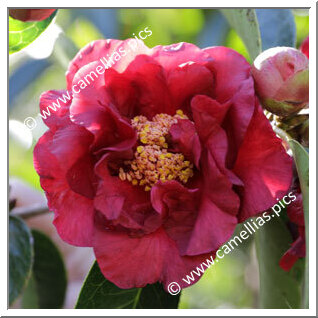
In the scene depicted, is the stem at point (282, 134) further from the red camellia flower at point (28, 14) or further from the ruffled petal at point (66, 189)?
the red camellia flower at point (28, 14)

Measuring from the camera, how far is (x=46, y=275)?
1617 millimetres

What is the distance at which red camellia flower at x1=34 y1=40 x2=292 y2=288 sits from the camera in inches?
35.8

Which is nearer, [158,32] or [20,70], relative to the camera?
[20,70]

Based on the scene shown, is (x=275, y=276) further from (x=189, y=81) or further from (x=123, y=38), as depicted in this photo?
(x=123, y=38)

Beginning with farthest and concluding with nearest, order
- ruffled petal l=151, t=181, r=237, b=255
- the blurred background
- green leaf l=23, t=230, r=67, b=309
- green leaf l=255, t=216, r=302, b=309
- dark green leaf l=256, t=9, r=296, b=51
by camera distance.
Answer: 1. the blurred background
2. green leaf l=23, t=230, r=67, b=309
3. dark green leaf l=256, t=9, r=296, b=51
4. green leaf l=255, t=216, r=302, b=309
5. ruffled petal l=151, t=181, r=237, b=255

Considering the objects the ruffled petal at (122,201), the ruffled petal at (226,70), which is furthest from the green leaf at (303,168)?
the ruffled petal at (122,201)

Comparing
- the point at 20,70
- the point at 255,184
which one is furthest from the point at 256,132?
the point at 20,70

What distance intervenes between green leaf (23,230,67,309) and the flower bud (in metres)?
0.88

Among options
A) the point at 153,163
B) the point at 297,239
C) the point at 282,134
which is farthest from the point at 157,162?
the point at 297,239

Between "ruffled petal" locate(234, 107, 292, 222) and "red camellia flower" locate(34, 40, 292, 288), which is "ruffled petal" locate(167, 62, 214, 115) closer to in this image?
"red camellia flower" locate(34, 40, 292, 288)

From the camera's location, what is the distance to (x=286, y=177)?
92 centimetres

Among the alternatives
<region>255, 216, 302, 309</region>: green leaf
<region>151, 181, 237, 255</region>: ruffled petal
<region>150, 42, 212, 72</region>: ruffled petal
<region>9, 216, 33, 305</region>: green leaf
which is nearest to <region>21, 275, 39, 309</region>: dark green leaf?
<region>9, 216, 33, 305</region>: green leaf

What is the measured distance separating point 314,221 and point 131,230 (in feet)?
1.00

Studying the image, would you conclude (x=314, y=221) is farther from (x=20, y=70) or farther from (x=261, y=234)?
(x=20, y=70)
